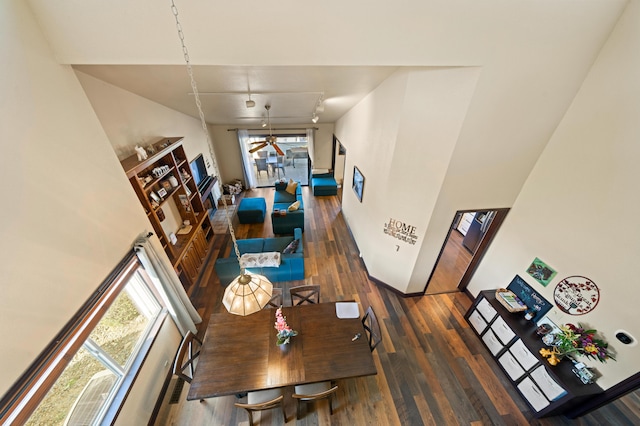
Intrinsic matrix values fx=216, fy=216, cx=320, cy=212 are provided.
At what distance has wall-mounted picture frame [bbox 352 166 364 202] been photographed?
4.71 meters

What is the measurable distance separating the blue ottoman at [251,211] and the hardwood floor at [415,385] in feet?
7.59

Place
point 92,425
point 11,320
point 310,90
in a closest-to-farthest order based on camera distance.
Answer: point 11,320
point 92,425
point 310,90

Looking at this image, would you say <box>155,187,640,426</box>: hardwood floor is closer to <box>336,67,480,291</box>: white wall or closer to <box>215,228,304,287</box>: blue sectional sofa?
<box>215,228,304,287</box>: blue sectional sofa

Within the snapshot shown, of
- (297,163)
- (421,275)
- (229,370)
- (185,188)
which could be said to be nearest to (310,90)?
(185,188)

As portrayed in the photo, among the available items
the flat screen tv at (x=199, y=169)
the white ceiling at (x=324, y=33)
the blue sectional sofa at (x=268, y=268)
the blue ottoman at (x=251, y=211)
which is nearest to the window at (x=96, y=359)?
the blue sectional sofa at (x=268, y=268)

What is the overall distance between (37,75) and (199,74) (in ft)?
4.06

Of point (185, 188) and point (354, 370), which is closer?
point (354, 370)

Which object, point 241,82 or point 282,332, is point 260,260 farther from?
point 241,82

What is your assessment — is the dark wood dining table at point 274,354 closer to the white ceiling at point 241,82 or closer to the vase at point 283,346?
the vase at point 283,346

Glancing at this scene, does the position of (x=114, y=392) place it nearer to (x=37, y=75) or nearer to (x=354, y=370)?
(x=354, y=370)

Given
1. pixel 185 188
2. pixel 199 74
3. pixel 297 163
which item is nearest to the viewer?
pixel 199 74

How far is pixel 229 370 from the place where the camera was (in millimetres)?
2459

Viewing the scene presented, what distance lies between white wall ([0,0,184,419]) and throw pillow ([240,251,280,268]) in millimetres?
2264

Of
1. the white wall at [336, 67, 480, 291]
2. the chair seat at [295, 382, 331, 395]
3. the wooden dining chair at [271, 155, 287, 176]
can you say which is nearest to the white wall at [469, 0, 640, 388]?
the white wall at [336, 67, 480, 291]
